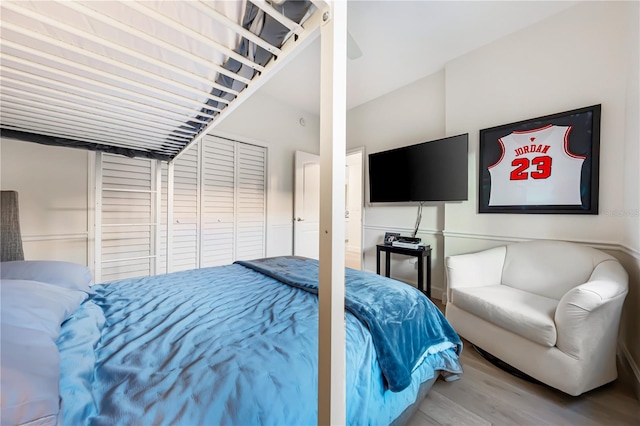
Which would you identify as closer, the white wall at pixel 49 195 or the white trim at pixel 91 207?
the white wall at pixel 49 195

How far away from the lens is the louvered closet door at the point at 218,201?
3.15 metres

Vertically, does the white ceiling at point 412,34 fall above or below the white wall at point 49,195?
above

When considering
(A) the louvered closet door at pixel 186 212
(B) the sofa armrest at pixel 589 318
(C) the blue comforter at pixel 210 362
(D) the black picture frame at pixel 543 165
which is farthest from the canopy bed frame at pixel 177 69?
(D) the black picture frame at pixel 543 165

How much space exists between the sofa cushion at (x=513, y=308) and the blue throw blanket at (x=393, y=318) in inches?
15.7

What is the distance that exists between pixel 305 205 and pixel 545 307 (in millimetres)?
3059

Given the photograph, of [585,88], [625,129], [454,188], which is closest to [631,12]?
[585,88]

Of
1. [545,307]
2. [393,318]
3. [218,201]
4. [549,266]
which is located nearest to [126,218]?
[218,201]

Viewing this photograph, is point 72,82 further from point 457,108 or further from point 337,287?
point 457,108

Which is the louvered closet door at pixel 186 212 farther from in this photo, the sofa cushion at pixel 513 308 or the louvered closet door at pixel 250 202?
the sofa cushion at pixel 513 308

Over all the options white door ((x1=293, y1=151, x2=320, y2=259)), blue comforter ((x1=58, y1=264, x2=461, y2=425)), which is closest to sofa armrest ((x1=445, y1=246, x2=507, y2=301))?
blue comforter ((x1=58, y1=264, x2=461, y2=425))

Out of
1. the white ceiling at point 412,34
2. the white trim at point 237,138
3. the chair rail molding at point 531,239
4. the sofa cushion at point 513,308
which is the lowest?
the sofa cushion at point 513,308

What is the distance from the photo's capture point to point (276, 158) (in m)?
3.82

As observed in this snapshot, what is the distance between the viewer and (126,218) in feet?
8.57

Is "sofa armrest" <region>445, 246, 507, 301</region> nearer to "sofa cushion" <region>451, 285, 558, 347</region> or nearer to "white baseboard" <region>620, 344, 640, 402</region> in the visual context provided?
"sofa cushion" <region>451, 285, 558, 347</region>
